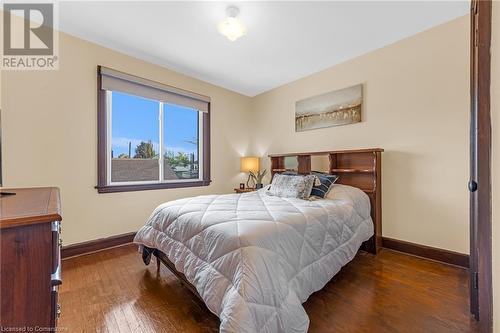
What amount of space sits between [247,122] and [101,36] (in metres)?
2.64

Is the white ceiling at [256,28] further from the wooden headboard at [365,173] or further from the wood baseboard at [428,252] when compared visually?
the wood baseboard at [428,252]

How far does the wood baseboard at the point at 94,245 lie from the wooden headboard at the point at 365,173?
2.70 metres

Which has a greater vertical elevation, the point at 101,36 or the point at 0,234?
the point at 101,36

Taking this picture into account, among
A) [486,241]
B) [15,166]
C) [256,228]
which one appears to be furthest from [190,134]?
[486,241]

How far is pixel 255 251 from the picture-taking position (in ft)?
4.06

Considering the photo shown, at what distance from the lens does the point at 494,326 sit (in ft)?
2.10

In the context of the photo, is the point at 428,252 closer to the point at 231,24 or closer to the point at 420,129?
the point at 420,129

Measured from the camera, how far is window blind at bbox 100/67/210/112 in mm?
2770

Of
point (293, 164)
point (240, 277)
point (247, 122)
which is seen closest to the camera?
point (240, 277)

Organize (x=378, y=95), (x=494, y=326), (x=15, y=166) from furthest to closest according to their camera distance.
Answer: (x=378, y=95)
(x=15, y=166)
(x=494, y=326)

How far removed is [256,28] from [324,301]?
267 centimetres

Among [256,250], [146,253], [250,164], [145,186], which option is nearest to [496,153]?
[256,250]

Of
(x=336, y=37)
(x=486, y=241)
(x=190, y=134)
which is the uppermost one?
(x=336, y=37)

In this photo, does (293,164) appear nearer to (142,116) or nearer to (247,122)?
(247,122)
